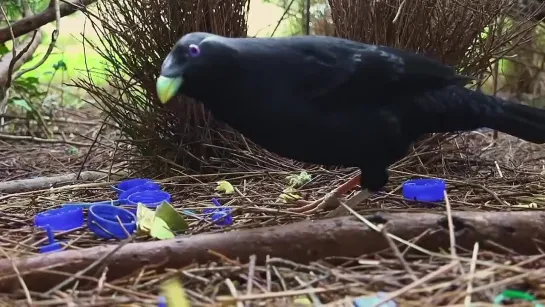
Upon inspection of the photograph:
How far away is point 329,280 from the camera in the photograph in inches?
71.7

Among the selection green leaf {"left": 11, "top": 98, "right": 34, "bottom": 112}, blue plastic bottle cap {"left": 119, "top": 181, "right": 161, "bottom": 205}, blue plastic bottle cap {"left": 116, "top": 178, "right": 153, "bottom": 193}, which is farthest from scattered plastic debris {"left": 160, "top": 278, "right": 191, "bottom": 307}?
green leaf {"left": 11, "top": 98, "right": 34, "bottom": 112}

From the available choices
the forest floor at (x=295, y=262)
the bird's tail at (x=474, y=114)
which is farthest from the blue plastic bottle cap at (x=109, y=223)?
the bird's tail at (x=474, y=114)

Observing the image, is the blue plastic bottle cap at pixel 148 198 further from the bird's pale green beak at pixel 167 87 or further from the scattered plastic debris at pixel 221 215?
the bird's pale green beak at pixel 167 87

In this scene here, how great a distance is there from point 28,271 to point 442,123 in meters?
1.70

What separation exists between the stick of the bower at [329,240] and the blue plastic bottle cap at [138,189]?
3.07ft

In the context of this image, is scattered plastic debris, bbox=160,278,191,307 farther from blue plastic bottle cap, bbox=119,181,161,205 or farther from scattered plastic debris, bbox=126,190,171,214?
blue plastic bottle cap, bbox=119,181,161,205

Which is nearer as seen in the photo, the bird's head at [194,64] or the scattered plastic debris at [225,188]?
the bird's head at [194,64]

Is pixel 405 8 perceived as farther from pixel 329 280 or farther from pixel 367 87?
pixel 329 280

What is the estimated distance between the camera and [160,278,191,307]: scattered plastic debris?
1.53 meters

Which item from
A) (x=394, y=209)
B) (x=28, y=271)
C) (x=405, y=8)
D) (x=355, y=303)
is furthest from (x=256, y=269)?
(x=405, y=8)

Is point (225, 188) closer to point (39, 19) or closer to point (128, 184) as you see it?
point (128, 184)

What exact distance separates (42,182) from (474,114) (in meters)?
2.27

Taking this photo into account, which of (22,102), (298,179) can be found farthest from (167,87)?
(22,102)

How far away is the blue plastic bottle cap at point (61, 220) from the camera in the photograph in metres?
2.40
